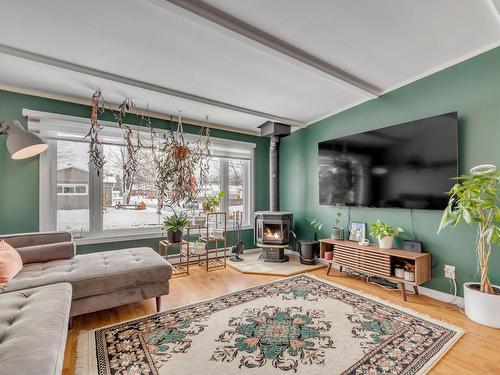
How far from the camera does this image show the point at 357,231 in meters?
3.48

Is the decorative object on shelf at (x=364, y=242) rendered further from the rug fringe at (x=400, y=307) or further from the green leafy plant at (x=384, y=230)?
the rug fringe at (x=400, y=307)

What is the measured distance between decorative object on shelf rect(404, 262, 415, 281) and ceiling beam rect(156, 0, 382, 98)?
7.01ft

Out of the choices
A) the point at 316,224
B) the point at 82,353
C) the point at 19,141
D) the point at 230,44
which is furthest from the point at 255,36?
the point at 316,224

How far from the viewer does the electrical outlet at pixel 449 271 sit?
2602 millimetres

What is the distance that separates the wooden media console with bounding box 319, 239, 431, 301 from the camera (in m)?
2.63

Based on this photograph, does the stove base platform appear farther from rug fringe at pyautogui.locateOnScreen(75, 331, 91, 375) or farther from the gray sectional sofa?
rug fringe at pyautogui.locateOnScreen(75, 331, 91, 375)

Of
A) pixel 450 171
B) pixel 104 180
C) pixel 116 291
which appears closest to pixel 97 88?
pixel 104 180

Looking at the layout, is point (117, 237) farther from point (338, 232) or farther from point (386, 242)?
point (386, 242)

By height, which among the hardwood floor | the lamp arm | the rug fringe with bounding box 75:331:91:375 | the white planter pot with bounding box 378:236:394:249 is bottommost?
the hardwood floor

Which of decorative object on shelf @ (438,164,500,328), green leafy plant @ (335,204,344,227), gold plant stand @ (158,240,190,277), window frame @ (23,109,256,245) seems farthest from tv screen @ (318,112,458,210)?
gold plant stand @ (158,240,190,277)

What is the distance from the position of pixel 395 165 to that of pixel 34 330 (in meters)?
3.48

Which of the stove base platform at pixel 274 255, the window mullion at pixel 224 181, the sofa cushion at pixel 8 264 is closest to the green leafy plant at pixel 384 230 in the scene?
the stove base platform at pixel 274 255

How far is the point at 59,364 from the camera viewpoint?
1.13 m

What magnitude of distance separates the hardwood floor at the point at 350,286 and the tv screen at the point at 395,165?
1.03 metres
